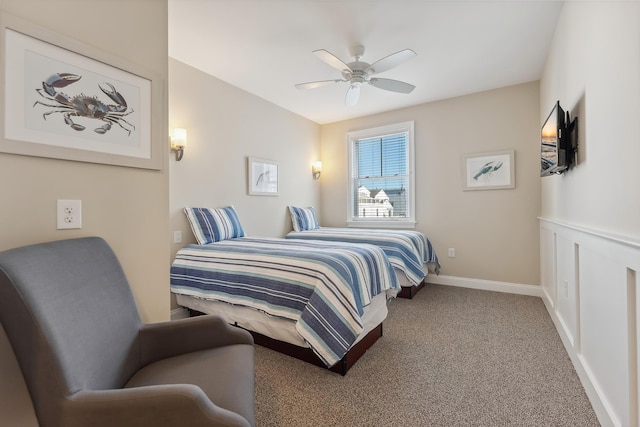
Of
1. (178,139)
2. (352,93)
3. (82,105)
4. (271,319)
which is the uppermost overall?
(352,93)

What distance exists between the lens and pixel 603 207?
146cm

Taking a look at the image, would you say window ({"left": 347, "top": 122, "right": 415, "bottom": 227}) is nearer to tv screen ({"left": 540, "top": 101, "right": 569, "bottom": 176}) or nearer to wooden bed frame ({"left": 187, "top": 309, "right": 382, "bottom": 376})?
tv screen ({"left": 540, "top": 101, "right": 569, "bottom": 176})

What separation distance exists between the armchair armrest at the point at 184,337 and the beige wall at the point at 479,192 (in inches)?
139

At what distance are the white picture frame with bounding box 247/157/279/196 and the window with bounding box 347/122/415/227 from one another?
4.69 feet

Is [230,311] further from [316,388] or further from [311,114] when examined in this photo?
[311,114]

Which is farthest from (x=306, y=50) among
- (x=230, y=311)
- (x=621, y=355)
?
(x=621, y=355)

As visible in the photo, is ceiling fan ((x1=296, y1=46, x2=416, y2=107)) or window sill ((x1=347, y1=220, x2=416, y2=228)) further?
window sill ((x1=347, y1=220, x2=416, y2=228))

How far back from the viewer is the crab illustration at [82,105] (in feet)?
3.64

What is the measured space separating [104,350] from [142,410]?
35cm

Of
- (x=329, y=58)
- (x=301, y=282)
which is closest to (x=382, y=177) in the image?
(x=329, y=58)

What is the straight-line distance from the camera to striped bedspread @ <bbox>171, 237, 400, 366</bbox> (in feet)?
5.94

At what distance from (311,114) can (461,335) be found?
150 inches

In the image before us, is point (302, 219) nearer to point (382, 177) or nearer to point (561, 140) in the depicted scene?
point (382, 177)

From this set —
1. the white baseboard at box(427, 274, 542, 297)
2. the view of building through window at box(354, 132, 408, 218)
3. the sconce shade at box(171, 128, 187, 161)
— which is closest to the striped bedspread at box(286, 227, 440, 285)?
the white baseboard at box(427, 274, 542, 297)
